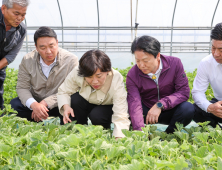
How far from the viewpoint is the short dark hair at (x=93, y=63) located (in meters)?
2.18

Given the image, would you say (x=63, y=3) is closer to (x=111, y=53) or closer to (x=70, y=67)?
(x=111, y=53)

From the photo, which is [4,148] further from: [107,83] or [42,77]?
[42,77]

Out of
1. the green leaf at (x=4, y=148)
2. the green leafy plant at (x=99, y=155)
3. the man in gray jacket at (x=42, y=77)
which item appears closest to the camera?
the green leafy plant at (x=99, y=155)

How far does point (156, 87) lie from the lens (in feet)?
8.55

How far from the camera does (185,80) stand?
261cm

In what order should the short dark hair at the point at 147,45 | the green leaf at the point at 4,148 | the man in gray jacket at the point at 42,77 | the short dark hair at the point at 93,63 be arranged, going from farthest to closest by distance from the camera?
the man in gray jacket at the point at 42,77
the short dark hair at the point at 147,45
the short dark hair at the point at 93,63
the green leaf at the point at 4,148

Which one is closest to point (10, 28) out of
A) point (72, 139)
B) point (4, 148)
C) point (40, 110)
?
point (40, 110)

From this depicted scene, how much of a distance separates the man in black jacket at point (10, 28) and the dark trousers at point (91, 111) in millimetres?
1145

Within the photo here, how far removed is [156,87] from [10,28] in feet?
6.51

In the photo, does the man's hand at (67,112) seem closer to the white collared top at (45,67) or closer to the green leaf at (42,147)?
the white collared top at (45,67)

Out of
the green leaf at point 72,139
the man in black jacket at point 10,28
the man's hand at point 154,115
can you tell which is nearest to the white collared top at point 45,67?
the man in black jacket at point 10,28

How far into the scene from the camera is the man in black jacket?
2.73 metres

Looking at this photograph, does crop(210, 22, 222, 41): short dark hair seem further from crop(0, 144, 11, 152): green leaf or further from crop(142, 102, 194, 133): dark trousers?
crop(0, 144, 11, 152): green leaf

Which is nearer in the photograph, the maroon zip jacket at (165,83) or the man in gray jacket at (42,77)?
the maroon zip jacket at (165,83)
